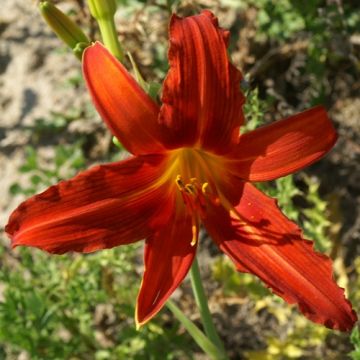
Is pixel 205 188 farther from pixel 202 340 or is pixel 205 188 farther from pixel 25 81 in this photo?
pixel 25 81

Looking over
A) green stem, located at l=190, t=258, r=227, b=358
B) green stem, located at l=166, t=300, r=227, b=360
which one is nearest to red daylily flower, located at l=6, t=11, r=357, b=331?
green stem, located at l=190, t=258, r=227, b=358

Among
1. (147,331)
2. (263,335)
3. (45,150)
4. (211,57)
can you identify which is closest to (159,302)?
(211,57)

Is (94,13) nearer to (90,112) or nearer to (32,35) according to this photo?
(90,112)

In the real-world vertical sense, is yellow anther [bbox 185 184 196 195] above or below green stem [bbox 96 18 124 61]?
below

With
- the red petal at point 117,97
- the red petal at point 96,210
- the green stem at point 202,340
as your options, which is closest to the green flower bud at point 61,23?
the red petal at point 117,97

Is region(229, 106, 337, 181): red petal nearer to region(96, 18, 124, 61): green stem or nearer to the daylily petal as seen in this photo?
the daylily petal

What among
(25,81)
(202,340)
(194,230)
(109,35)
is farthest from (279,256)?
(25,81)
